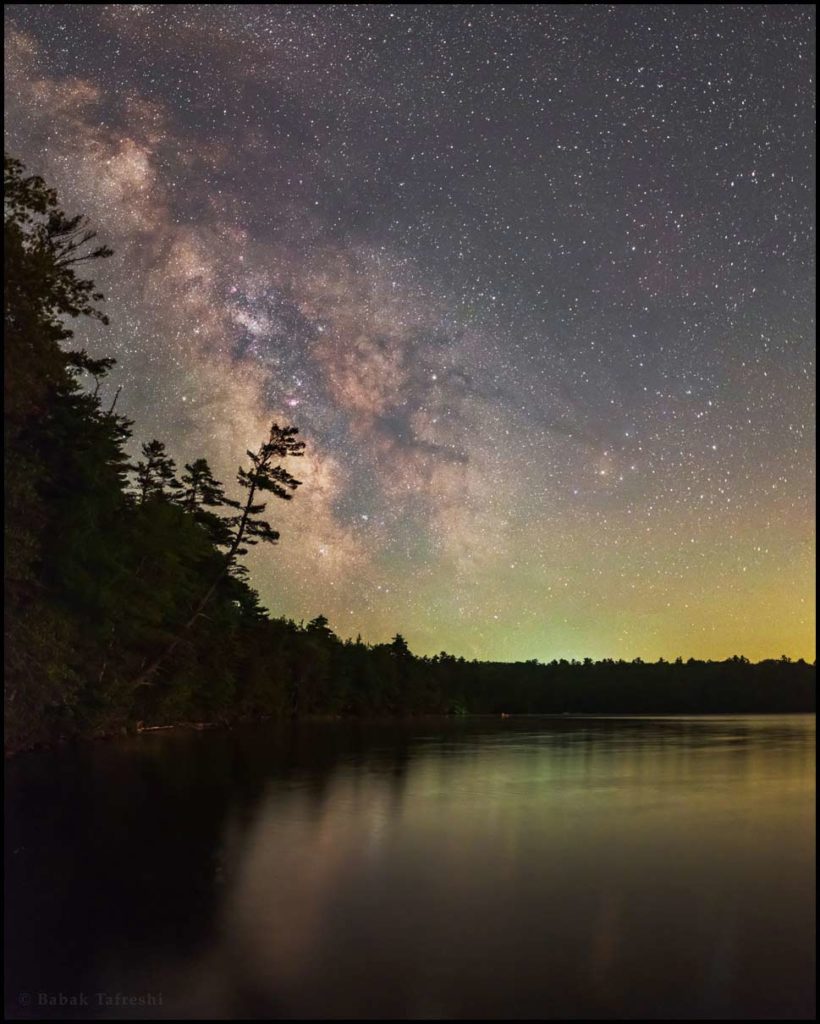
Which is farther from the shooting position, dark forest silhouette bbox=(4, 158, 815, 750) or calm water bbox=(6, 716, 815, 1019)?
dark forest silhouette bbox=(4, 158, 815, 750)

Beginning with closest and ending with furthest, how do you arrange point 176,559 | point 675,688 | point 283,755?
point 283,755
point 176,559
point 675,688

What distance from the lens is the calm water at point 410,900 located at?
22.8 feet

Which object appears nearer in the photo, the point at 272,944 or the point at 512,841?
the point at 272,944

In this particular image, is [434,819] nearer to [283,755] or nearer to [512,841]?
[512,841]

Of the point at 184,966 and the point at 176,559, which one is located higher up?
the point at 176,559

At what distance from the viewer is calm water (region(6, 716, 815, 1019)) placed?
694 centimetres

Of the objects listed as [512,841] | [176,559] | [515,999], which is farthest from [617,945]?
[176,559]

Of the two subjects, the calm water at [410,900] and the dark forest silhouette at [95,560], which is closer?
the calm water at [410,900]

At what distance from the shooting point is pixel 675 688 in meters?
189

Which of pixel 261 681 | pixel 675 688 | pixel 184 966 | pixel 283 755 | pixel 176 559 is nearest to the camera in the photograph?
pixel 184 966

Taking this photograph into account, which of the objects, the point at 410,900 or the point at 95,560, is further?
the point at 95,560

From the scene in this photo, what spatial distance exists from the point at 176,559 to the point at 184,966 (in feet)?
133

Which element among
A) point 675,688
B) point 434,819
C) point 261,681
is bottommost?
point 675,688

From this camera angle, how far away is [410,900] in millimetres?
10094
